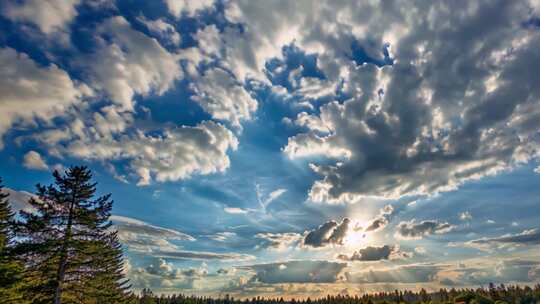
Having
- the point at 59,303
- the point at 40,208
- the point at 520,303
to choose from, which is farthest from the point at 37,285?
the point at 520,303

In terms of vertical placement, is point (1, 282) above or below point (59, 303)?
above

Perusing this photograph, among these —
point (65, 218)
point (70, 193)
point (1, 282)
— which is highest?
point (70, 193)

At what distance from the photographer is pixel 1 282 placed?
24.4 meters

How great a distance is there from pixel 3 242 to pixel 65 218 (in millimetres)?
4417

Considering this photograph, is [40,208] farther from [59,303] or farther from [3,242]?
[59,303]

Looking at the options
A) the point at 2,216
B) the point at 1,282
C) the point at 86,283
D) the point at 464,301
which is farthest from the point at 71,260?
the point at 464,301

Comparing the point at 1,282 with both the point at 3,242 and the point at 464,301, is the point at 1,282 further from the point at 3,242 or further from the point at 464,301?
the point at 464,301

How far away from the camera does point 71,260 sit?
28.4m

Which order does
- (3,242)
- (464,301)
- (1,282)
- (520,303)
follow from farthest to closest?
(3,242) < (1,282) < (520,303) < (464,301)

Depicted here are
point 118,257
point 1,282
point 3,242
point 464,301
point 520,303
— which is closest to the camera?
point 464,301

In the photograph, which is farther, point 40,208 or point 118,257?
point 118,257

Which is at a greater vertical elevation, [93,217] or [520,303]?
[93,217]

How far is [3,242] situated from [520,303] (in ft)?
112

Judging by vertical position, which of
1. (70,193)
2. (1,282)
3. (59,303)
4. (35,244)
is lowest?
(59,303)
